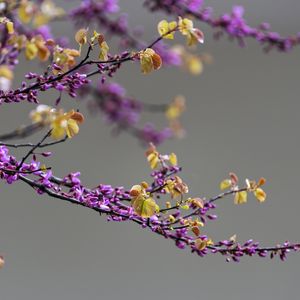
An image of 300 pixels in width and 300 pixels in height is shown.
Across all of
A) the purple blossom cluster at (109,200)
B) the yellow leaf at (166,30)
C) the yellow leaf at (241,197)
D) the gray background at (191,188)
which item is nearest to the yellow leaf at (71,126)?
the purple blossom cluster at (109,200)

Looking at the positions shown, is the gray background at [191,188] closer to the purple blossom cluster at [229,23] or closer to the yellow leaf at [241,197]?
the purple blossom cluster at [229,23]

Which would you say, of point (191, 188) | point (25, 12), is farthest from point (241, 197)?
point (191, 188)

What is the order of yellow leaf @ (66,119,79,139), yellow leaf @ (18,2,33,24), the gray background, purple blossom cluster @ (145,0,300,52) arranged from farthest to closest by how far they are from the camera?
the gray background
purple blossom cluster @ (145,0,300,52)
yellow leaf @ (18,2,33,24)
yellow leaf @ (66,119,79,139)

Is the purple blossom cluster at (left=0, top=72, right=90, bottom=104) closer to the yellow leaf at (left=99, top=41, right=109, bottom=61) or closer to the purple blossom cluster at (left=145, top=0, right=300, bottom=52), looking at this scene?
the yellow leaf at (left=99, top=41, right=109, bottom=61)

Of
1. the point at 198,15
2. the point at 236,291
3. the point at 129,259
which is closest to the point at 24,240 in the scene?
the point at 129,259

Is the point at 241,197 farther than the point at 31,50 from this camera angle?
Yes

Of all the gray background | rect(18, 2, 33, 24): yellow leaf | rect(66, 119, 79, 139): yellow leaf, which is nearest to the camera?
rect(66, 119, 79, 139): yellow leaf

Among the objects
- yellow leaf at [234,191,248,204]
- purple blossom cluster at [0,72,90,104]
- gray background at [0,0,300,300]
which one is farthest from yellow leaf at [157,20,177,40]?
gray background at [0,0,300,300]

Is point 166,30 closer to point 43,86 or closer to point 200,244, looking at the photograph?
point 43,86
